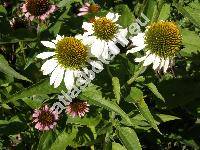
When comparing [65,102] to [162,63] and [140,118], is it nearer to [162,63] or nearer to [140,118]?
[140,118]

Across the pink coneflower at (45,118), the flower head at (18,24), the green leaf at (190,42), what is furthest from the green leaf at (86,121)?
the flower head at (18,24)

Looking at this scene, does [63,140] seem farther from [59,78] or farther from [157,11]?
[157,11]

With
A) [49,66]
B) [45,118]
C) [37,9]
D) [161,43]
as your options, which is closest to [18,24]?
[37,9]

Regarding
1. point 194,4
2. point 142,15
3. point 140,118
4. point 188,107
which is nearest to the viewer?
point 142,15

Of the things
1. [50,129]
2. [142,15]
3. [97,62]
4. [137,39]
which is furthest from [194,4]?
[50,129]

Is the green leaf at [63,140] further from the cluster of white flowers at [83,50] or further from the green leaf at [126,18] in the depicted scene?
the green leaf at [126,18]

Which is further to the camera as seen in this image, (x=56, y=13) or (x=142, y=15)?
(x=56, y=13)
